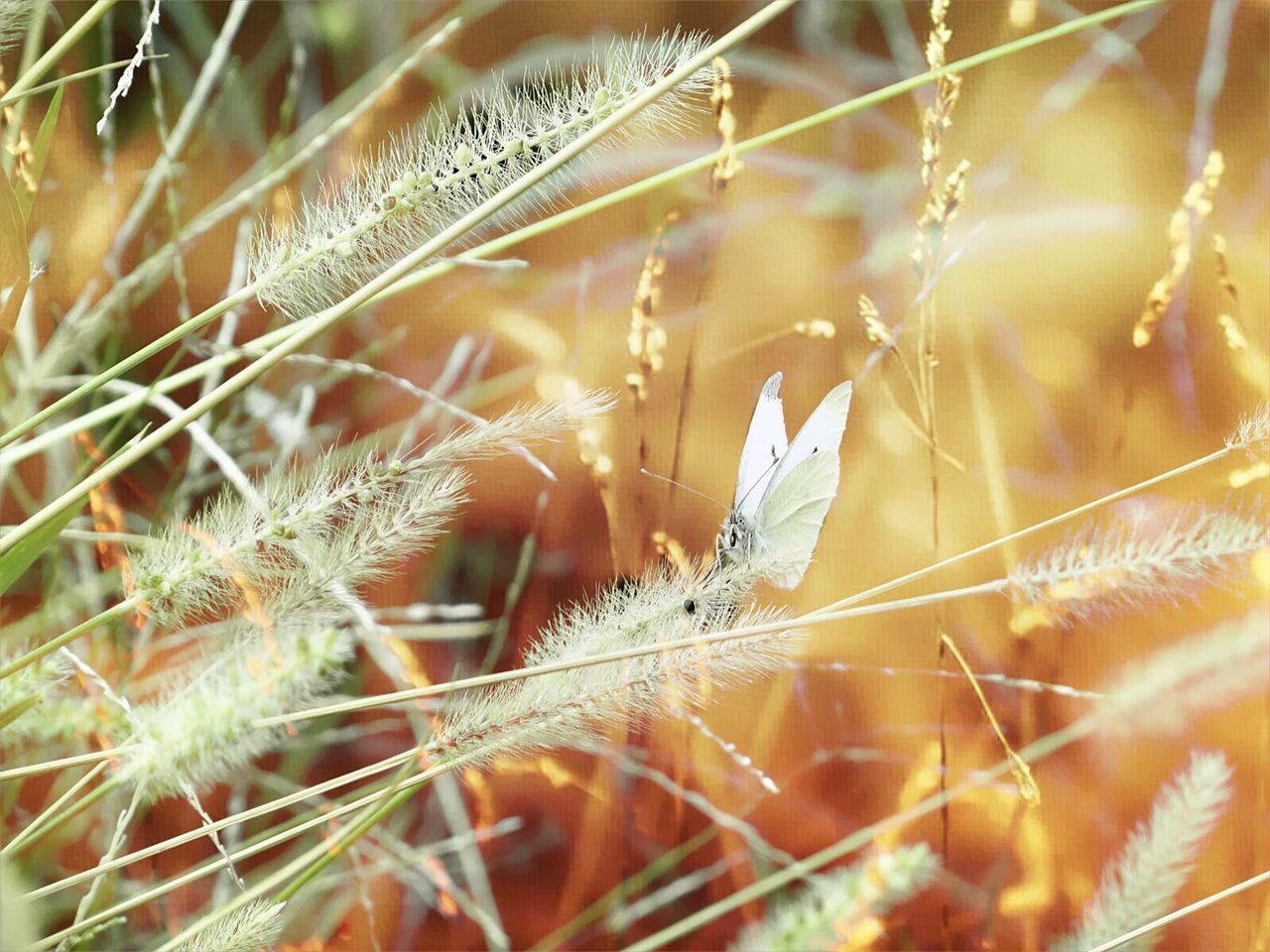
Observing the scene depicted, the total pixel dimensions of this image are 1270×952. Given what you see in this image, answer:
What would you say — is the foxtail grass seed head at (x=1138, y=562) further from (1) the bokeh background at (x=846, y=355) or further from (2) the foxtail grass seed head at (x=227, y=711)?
(2) the foxtail grass seed head at (x=227, y=711)

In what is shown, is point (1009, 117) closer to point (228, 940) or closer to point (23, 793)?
point (228, 940)

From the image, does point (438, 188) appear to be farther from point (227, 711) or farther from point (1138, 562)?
point (1138, 562)

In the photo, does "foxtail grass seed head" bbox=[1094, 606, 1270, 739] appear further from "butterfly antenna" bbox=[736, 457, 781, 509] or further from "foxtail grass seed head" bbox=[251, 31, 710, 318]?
"foxtail grass seed head" bbox=[251, 31, 710, 318]

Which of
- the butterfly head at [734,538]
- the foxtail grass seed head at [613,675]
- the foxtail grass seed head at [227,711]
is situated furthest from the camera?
the butterfly head at [734,538]

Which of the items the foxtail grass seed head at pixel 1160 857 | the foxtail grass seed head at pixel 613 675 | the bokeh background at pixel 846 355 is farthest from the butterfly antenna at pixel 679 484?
the foxtail grass seed head at pixel 1160 857

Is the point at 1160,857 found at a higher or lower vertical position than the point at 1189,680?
higher

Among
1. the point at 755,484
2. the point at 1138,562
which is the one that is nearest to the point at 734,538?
the point at 755,484

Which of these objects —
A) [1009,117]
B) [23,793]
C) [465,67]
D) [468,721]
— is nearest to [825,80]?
[1009,117]
